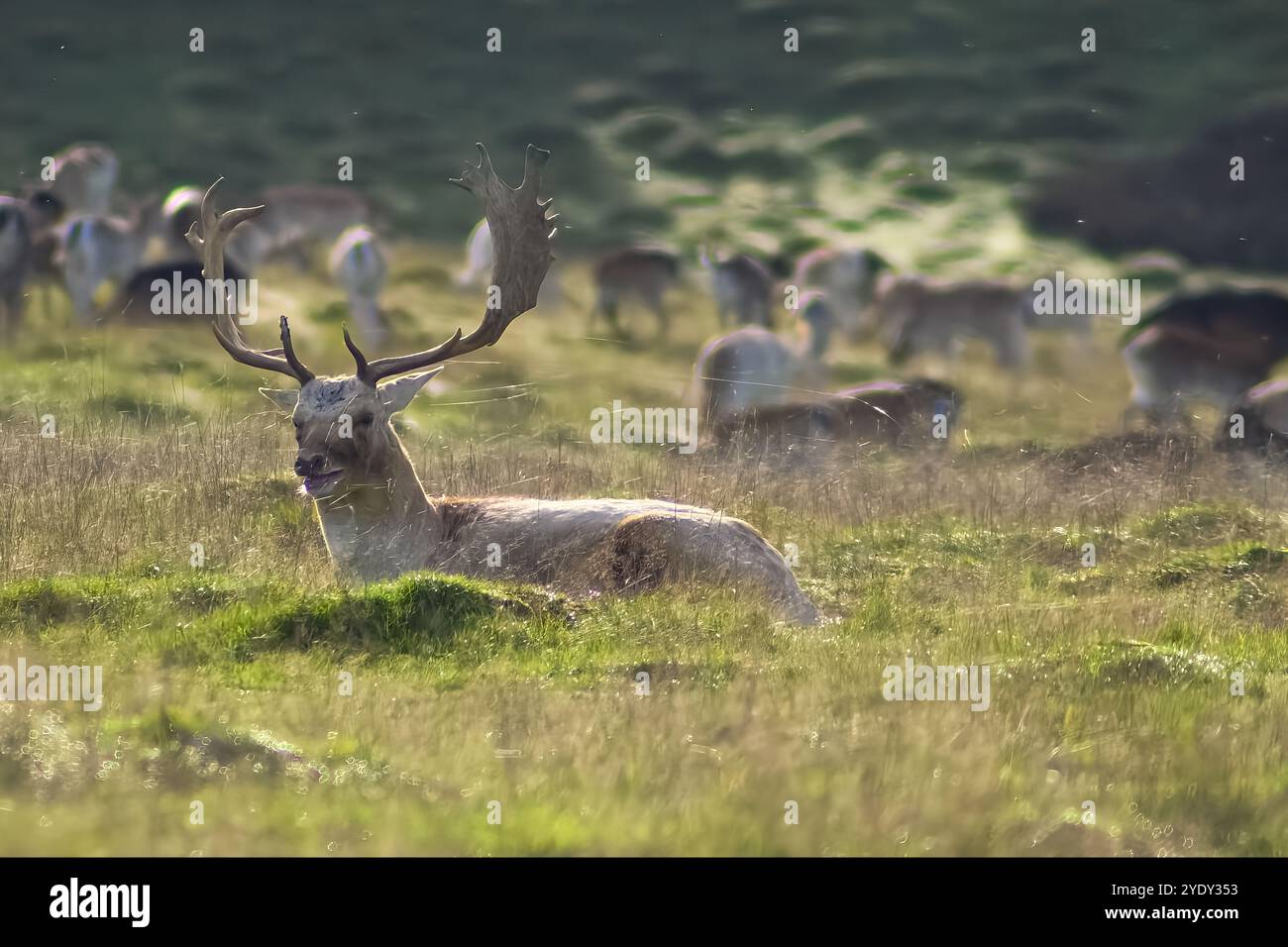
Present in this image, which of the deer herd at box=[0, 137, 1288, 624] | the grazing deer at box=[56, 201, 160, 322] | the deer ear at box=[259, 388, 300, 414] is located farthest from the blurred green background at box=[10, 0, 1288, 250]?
the deer ear at box=[259, 388, 300, 414]

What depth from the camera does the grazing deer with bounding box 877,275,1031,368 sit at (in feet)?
111

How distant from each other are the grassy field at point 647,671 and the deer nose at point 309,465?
712 mm

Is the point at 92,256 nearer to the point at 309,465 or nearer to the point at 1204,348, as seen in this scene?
the point at 1204,348

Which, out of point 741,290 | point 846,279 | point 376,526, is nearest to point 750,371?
point 741,290

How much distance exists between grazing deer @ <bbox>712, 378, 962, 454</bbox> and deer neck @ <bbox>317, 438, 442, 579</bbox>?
825cm

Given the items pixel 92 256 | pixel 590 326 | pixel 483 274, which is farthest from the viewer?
pixel 483 274

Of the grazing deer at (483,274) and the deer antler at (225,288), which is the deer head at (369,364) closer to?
the deer antler at (225,288)

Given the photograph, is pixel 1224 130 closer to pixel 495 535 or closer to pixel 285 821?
pixel 495 535

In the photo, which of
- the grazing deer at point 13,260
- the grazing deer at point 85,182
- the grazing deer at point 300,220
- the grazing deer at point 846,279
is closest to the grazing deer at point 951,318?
the grazing deer at point 846,279

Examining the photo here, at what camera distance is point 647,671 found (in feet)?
28.4

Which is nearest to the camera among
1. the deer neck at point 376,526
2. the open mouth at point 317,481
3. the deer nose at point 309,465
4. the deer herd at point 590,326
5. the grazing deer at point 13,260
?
the deer nose at point 309,465

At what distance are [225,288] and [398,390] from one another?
8.07 feet

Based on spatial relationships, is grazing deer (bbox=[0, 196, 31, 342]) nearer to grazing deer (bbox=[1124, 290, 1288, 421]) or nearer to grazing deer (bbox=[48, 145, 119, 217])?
grazing deer (bbox=[48, 145, 119, 217])

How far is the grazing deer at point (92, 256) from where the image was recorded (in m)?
31.1
